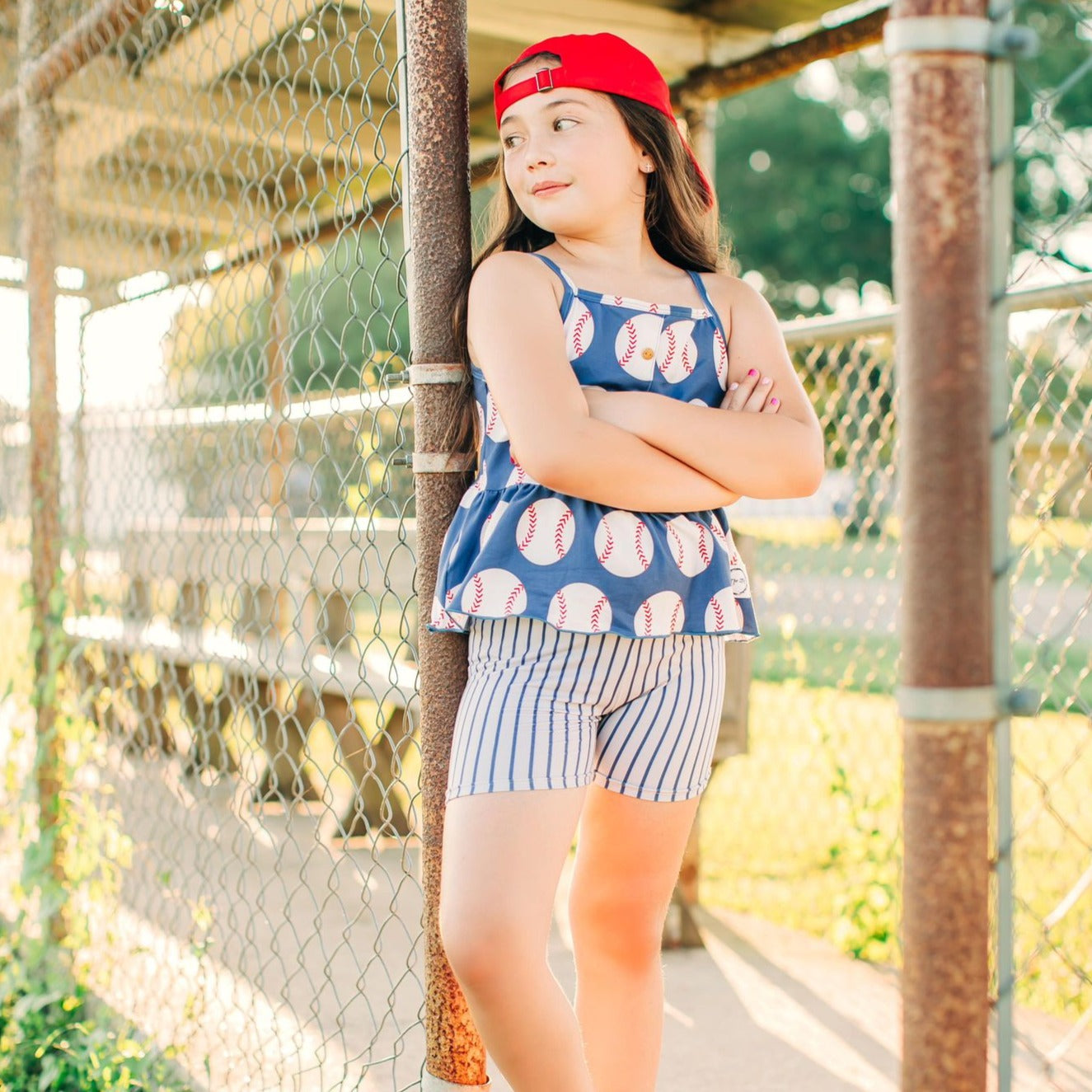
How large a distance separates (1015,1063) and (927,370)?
220cm

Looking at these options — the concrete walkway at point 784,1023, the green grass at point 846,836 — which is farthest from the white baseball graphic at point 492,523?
the concrete walkway at point 784,1023

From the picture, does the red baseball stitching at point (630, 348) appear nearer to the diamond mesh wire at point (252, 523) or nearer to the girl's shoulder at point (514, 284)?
the girl's shoulder at point (514, 284)

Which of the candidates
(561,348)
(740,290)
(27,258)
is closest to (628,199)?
(740,290)

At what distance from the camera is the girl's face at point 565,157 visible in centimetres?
177

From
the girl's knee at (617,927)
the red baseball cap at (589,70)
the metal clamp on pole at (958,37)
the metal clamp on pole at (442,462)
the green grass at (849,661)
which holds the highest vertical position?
the red baseball cap at (589,70)

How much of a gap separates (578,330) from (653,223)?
0.33 m

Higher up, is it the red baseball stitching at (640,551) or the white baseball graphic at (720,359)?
the white baseball graphic at (720,359)

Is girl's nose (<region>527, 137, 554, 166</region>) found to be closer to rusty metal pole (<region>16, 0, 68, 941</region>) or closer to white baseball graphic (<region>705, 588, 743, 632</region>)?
white baseball graphic (<region>705, 588, 743, 632</region>)

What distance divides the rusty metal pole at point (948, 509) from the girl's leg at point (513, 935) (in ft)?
1.92

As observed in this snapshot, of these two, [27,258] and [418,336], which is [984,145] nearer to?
[418,336]

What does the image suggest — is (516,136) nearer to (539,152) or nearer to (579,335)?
(539,152)

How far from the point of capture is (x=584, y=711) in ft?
5.49

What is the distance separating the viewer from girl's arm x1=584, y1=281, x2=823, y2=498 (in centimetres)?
166

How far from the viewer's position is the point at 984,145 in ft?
3.46
